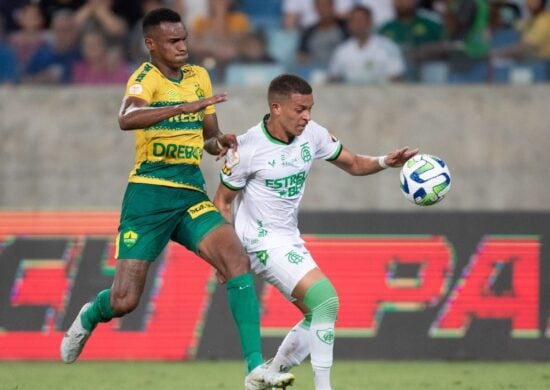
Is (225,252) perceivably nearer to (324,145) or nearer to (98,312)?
(98,312)

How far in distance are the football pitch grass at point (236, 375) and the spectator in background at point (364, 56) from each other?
3391 mm

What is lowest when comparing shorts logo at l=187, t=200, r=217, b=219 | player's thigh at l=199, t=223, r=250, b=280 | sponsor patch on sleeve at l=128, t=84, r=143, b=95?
player's thigh at l=199, t=223, r=250, b=280

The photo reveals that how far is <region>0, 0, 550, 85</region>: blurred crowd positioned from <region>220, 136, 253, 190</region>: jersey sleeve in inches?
202

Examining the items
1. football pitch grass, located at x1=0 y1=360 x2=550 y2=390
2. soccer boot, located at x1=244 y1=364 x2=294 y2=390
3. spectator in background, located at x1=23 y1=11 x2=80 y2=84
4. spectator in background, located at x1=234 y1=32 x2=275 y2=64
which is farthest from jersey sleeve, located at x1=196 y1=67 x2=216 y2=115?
spectator in background, located at x1=23 y1=11 x2=80 y2=84

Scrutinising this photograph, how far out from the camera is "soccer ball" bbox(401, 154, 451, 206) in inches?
322

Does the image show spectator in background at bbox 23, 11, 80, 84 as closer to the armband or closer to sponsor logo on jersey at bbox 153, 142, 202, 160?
sponsor logo on jersey at bbox 153, 142, 202, 160

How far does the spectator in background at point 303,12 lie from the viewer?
13.6 metres

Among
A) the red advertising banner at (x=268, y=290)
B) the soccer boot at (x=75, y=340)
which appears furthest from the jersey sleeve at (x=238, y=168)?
the red advertising banner at (x=268, y=290)

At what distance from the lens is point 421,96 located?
13.4 metres

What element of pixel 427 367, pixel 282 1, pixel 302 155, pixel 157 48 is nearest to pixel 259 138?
pixel 302 155

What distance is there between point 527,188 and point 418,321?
2.56m

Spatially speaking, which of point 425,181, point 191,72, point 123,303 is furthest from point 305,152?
point 123,303

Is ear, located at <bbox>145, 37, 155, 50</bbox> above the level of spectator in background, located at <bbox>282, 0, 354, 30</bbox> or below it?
above

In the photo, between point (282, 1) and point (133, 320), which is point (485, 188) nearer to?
point (282, 1)
